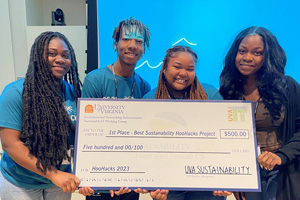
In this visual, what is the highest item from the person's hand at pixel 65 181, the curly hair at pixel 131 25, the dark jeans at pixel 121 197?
the curly hair at pixel 131 25

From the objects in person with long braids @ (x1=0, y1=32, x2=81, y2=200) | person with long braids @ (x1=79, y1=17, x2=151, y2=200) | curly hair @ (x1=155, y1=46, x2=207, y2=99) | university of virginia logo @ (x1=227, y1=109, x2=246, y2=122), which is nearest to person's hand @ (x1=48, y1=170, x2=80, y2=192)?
person with long braids @ (x1=0, y1=32, x2=81, y2=200)

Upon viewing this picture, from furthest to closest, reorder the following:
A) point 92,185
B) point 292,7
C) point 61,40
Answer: point 292,7
point 61,40
point 92,185

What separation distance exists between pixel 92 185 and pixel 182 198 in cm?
56

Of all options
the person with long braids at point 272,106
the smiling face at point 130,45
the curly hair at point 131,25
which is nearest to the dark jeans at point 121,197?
the person with long braids at point 272,106

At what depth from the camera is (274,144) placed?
1.30 metres

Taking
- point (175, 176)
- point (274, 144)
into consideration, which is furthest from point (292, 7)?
point (175, 176)

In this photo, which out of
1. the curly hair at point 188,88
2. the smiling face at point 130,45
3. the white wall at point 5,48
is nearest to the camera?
the curly hair at point 188,88

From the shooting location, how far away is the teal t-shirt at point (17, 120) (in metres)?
1.11

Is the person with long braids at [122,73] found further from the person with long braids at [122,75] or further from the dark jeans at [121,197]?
the dark jeans at [121,197]

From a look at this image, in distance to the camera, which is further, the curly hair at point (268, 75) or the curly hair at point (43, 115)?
the curly hair at point (268, 75)

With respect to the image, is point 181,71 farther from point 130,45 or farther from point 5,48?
point 5,48

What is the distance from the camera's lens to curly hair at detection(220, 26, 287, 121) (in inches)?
50.5

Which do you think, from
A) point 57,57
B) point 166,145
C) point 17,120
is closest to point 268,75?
point 166,145

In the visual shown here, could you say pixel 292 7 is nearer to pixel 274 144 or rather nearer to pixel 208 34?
pixel 208 34
